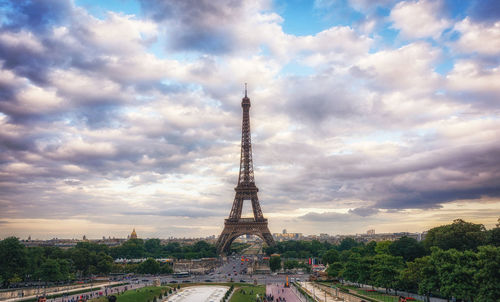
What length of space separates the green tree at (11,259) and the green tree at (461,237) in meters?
79.6

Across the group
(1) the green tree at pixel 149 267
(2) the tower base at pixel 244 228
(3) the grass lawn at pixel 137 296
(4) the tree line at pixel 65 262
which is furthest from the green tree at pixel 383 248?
(3) the grass lawn at pixel 137 296

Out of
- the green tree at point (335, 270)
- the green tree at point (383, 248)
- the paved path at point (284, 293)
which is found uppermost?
the green tree at point (383, 248)

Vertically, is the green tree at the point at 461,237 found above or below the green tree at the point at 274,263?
above

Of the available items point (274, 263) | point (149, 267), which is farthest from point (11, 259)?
point (274, 263)

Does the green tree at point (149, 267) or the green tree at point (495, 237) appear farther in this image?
the green tree at point (149, 267)

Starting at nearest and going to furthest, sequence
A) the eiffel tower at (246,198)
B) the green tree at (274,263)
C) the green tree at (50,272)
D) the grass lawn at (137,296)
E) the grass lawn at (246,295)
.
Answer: the grass lawn at (137,296) < the grass lawn at (246,295) < the green tree at (50,272) < the green tree at (274,263) < the eiffel tower at (246,198)

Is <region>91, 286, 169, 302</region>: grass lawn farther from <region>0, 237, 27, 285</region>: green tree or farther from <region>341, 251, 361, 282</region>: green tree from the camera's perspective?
<region>341, 251, 361, 282</region>: green tree

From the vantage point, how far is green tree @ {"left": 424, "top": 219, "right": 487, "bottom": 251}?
3041 inches

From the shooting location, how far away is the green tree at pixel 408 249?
8812 centimetres

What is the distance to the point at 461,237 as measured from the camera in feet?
261

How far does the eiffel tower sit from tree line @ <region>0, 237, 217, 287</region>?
24225mm

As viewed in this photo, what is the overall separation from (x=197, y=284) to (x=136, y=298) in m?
25.2

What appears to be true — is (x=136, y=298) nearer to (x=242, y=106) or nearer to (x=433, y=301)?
(x=433, y=301)

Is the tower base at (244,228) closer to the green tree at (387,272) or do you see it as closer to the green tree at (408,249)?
the green tree at (408,249)
